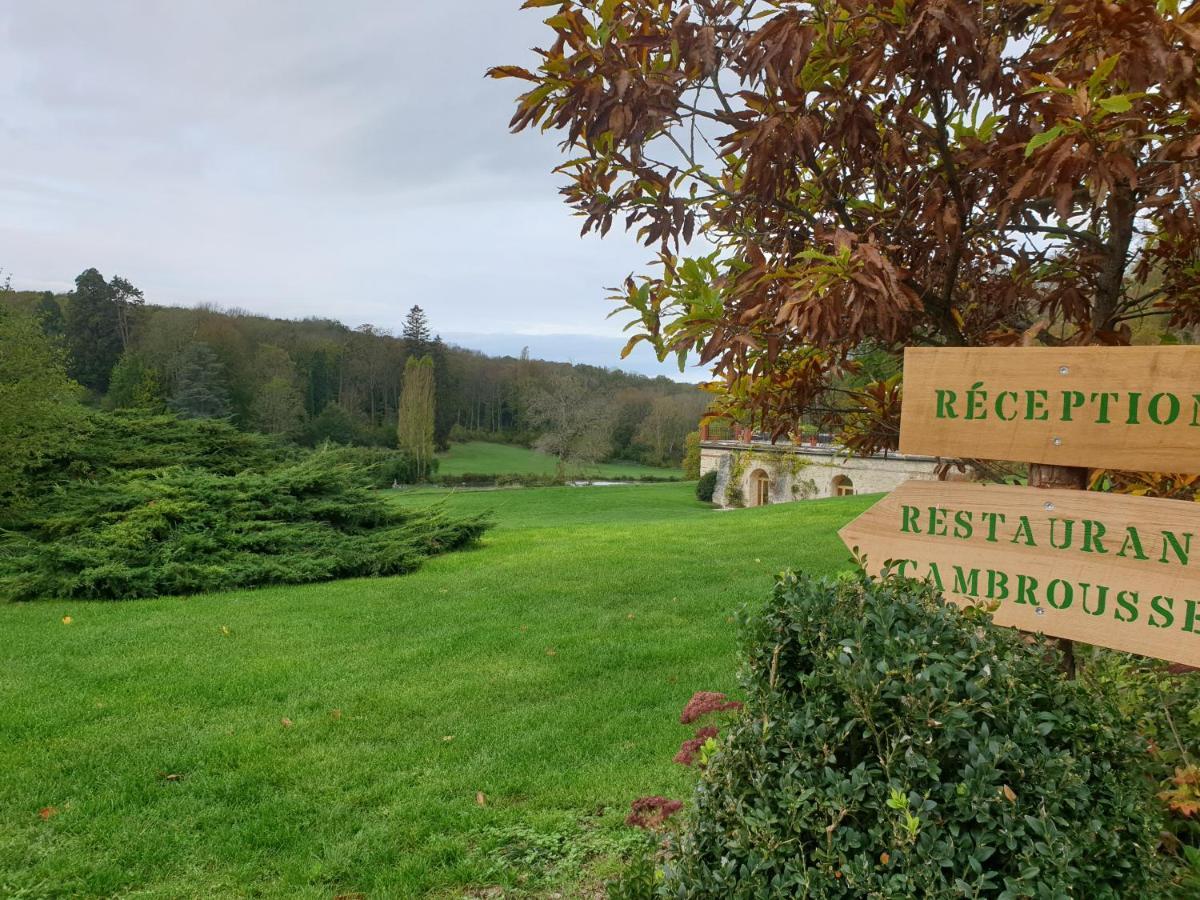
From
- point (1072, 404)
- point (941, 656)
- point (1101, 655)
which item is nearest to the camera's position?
point (941, 656)

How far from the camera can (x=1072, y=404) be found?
190 cm

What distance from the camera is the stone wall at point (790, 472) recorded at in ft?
85.8

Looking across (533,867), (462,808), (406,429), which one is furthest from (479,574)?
(406,429)

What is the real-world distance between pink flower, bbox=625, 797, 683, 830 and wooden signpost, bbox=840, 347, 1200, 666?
3.12ft

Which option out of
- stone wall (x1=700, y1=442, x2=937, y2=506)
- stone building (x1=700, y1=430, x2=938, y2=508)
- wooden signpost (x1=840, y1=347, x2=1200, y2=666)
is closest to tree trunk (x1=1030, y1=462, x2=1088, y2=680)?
wooden signpost (x1=840, y1=347, x2=1200, y2=666)

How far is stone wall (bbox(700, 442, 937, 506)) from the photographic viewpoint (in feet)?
85.8

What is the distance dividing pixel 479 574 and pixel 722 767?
7335 mm

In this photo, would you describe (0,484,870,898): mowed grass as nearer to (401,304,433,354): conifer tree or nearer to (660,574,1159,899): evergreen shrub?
(660,574,1159,899): evergreen shrub

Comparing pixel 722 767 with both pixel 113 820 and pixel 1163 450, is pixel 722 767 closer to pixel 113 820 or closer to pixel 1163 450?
pixel 1163 450

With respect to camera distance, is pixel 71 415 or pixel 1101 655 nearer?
pixel 1101 655

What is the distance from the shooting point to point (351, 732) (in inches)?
161

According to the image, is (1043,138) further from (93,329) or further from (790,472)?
(93,329)

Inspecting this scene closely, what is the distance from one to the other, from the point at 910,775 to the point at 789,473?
29.1m

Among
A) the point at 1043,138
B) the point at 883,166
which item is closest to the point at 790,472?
the point at 883,166
